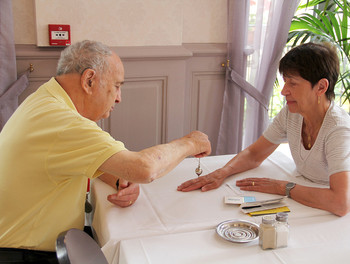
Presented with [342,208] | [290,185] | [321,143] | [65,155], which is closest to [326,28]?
[321,143]

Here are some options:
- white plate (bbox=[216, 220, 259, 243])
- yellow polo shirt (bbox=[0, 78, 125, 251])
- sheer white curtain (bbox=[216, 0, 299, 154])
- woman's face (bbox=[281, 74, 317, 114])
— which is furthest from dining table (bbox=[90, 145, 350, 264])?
sheer white curtain (bbox=[216, 0, 299, 154])

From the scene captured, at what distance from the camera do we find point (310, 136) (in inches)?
79.2

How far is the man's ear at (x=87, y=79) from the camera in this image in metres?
1.59

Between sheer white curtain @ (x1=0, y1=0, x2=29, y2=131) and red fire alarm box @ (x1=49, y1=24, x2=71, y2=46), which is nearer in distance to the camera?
sheer white curtain @ (x1=0, y1=0, x2=29, y2=131)

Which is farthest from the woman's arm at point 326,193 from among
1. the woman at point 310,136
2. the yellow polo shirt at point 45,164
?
the yellow polo shirt at point 45,164

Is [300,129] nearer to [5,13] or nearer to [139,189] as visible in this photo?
[139,189]

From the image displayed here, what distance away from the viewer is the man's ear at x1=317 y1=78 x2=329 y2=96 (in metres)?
1.92

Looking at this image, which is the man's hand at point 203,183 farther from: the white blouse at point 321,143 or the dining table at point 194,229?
the white blouse at point 321,143

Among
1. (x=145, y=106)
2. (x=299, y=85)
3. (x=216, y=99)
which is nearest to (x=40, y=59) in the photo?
(x=145, y=106)

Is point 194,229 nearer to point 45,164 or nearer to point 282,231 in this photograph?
point 282,231

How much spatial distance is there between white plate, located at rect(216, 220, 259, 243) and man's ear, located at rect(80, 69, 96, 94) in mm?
666

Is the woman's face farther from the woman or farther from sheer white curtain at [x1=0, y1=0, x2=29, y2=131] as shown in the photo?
sheer white curtain at [x1=0, y1=0, x2=29, y2=131]

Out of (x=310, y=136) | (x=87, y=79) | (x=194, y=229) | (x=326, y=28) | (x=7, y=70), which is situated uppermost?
(x=326, y=28)

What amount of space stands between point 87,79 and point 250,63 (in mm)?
1962
